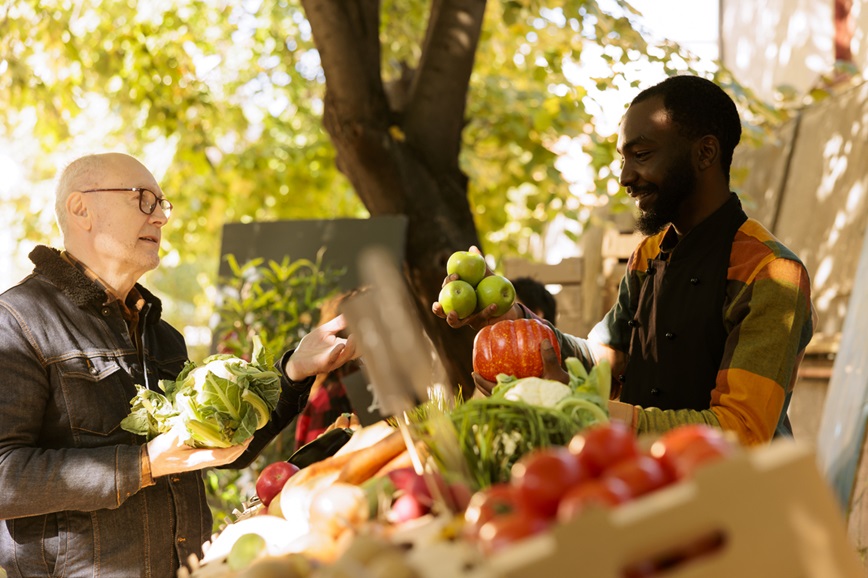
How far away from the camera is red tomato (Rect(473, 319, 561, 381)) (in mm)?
2697

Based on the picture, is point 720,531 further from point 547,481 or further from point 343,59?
point 343,59

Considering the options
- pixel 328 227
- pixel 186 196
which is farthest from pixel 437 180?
pixel 186 196

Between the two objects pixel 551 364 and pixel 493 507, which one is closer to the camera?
pixel 493 507

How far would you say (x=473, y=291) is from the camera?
10.2 feet

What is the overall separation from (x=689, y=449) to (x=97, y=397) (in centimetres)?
210

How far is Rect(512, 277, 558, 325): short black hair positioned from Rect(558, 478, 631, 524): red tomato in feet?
12.8

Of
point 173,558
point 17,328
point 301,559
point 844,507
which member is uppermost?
point 17,328

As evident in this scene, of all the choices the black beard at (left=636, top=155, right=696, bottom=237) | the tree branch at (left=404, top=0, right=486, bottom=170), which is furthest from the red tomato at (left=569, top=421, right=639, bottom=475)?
the tree branch at (left=404, top=0, right=486, bottom=170)

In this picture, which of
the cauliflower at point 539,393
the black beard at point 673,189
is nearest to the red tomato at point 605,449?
the cauliflower at point 539,393

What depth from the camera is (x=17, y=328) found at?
284 cm

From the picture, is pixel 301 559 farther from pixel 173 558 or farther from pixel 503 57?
pixel 503 57

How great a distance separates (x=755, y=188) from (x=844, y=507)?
3.80 metres

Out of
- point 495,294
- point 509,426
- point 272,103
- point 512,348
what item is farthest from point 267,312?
point 272,103

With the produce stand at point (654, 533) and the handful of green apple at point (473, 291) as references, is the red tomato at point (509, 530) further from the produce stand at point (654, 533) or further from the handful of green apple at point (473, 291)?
the handful of green apple at point (473, 291)
